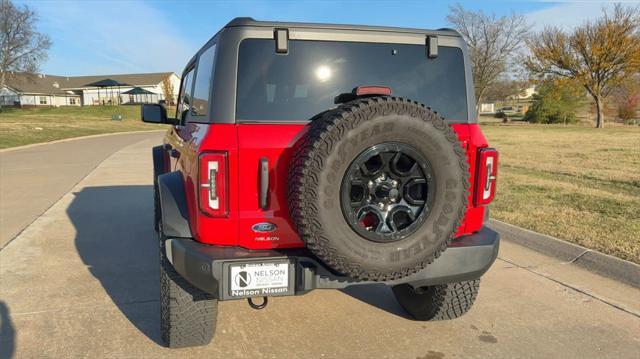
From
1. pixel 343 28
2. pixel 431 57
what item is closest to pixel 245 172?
pixel 343 28

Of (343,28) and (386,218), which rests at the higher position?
(343,28)

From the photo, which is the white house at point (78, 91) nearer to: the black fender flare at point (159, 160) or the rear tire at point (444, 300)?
the black fender flare at point (159, 160)

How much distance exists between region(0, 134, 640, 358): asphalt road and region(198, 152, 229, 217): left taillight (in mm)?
1026

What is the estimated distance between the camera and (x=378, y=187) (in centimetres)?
240

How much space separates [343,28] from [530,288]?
2756mm

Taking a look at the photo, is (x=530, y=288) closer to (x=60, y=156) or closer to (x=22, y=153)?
(x=60, y=156)

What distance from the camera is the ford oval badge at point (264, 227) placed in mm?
2508

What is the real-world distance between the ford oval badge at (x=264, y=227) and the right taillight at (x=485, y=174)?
1.28 m

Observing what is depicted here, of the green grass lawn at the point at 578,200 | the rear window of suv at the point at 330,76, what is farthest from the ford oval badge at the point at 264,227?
the green grass lawn at the point at 578,200

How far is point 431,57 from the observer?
2898 millimetres

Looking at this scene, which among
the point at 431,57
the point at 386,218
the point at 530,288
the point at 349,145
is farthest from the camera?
the point at 530,288

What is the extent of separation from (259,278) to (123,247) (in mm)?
3254

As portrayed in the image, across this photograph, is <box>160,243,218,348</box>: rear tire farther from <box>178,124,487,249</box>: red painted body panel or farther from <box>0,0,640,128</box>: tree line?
<box>0,0,640,128</box>: tree line

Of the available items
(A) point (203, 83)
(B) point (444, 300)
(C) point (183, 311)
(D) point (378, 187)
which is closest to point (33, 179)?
(A) point (203, 83)
